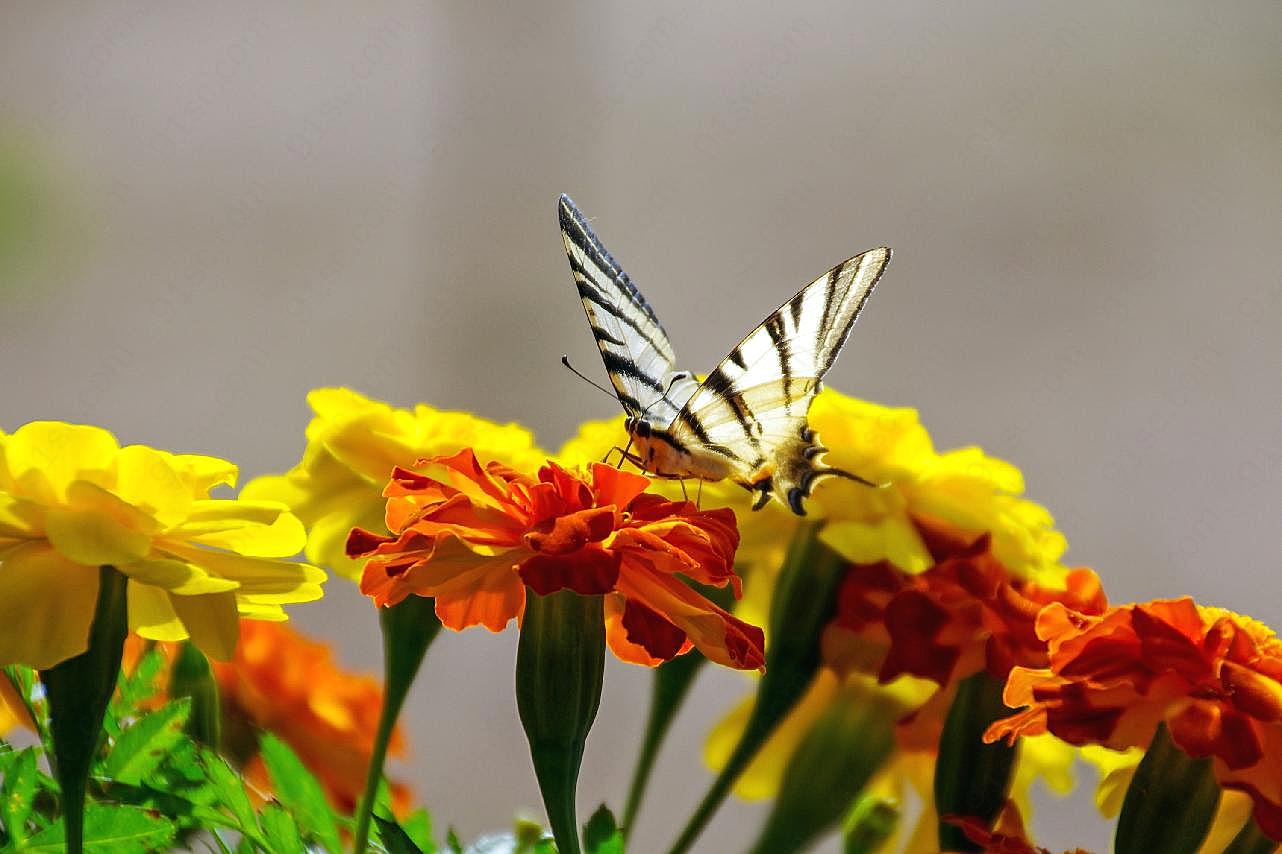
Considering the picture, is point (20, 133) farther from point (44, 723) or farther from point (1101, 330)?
point (44, 723)

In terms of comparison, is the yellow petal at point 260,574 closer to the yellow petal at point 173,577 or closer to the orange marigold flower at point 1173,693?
the yellow petal at point 173,577

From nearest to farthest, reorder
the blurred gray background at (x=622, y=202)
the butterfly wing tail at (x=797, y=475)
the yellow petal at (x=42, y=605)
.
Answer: the yellow petal at (x=42, y=605) < the butterfly wing tail at (x=797, y=475) < the blurred gray background at (x=622, y=202)

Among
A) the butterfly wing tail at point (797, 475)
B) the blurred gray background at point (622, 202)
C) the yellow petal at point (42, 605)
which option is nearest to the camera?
the yellow petal at point (42, 605)

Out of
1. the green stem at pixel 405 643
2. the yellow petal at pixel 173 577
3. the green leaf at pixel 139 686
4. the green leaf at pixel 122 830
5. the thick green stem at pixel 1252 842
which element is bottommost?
the green leaf at pixel 122 830

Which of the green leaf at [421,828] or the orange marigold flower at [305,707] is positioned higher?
the orange marigold flower at [305,707]

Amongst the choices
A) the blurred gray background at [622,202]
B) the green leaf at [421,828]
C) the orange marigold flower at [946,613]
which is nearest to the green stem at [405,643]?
the green leaf at [421,828]

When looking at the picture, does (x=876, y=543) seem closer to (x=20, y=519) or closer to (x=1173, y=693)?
(x=1173, y=693)

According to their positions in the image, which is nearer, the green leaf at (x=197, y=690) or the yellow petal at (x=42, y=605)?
the yellow petal at (x=42, y=605)
